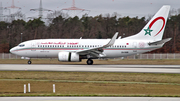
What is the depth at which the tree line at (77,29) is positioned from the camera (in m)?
84.0

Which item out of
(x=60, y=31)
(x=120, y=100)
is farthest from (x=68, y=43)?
(x=60, y=31)

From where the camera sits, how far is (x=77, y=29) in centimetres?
9631

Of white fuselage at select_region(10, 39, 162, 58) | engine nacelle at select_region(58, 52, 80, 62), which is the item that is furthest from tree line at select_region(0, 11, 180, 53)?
engine nacelle at select_region(58, 52, 80, 62)

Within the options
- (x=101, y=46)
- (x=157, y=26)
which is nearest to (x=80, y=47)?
(x=101, y=46)

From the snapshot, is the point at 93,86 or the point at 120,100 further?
the point at 93,86

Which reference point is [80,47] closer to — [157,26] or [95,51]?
[95,51]

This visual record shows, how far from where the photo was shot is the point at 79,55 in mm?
39750

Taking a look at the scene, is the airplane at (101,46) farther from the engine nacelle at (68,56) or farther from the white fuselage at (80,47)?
the engine nacelle at (68,56)

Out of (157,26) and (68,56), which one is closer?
(68,56)

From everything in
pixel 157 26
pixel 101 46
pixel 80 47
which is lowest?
pixel 80 47

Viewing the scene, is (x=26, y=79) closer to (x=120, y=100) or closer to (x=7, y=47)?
(x=120, y=100)

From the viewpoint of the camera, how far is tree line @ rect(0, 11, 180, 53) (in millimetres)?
84000

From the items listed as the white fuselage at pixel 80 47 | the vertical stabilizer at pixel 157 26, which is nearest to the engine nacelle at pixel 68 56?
the white fuselage at pixel 80 47

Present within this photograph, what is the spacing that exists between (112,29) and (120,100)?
86.8 metres
